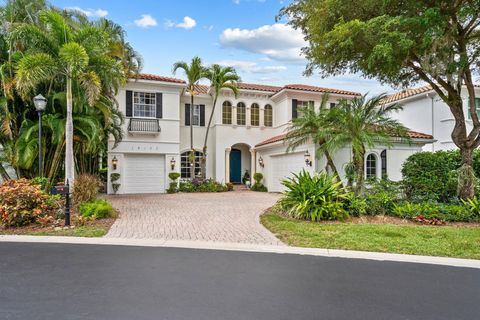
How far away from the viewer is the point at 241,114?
21.3 meters

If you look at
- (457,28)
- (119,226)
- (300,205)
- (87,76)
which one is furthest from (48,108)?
(457,28)

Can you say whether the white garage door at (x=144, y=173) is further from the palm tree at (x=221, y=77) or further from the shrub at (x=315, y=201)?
the shrub at (x=315, y=201)

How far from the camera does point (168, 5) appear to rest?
553 inches

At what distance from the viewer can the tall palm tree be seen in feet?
36.3

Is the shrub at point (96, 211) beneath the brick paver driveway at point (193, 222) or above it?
above

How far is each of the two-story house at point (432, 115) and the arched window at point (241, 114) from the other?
10.3 metres

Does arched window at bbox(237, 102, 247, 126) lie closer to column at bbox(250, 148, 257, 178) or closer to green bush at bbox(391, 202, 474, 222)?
column at bbox(250, 148, 257, 178)

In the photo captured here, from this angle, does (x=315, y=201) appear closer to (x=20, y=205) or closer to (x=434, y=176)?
(x=434, y=176)

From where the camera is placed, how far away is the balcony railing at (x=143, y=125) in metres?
18.1

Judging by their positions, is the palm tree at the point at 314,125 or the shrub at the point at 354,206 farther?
the palm tree at the point at 314,125

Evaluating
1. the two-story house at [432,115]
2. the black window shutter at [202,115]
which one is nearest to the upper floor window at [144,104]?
the black window shutter at [202,115]

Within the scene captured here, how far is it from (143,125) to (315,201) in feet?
39.6

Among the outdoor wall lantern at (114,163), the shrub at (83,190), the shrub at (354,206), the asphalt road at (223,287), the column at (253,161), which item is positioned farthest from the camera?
the column at (253,161)

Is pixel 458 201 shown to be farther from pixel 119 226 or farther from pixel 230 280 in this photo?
pixel 119 226
